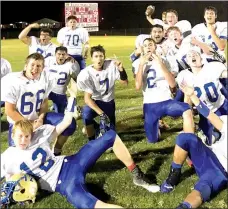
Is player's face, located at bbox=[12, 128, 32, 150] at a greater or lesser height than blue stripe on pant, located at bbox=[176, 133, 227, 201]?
greater

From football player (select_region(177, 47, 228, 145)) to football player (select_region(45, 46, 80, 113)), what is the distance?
7.02ft

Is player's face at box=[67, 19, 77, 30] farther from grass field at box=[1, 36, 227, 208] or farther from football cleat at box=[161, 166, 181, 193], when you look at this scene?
football cleat at box=[161, 166, 181, 193]

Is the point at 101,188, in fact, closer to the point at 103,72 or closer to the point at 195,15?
the point at 103,72

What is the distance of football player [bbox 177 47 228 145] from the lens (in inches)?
178

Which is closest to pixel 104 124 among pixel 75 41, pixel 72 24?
pixel 72 24

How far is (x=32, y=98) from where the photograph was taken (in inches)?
171

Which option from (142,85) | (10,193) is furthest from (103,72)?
(10,193)

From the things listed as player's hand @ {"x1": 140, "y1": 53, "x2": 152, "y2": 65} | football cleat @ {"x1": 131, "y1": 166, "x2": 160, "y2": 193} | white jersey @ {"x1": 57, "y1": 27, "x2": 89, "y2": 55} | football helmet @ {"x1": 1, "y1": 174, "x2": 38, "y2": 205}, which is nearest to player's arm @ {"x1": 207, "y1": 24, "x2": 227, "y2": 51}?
player's hand @ {"x1": 140, "y1": 53, "x2": 152, "y2": 65}

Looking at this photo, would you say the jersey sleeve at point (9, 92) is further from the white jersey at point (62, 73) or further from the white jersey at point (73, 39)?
the white jersey at point (73, 39)

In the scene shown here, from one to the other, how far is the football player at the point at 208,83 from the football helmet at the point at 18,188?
6.62 feet

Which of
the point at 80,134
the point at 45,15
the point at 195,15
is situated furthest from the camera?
the point at 45,15

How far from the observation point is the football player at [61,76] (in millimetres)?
6164

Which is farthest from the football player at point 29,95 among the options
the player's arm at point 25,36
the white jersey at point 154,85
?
the player's arm at point 25,36

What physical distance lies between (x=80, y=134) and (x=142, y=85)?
1108 mm
